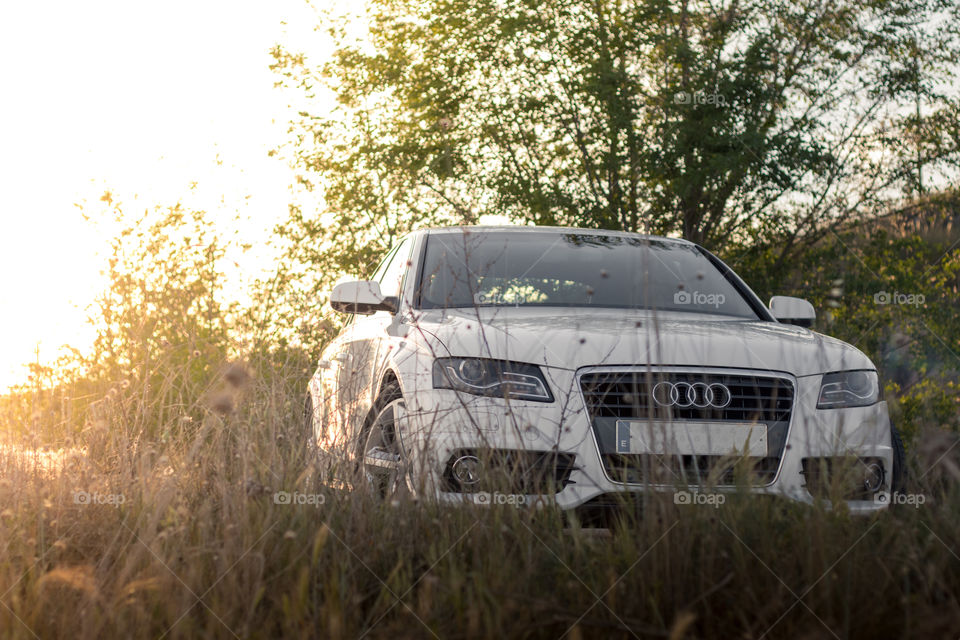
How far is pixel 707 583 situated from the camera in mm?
2539

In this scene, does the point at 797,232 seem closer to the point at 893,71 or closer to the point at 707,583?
the point at 893,71

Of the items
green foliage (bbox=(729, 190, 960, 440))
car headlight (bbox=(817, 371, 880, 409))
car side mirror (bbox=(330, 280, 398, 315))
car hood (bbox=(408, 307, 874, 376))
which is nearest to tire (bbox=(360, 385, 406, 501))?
car hood (bbox=(408, 307, 874, 376))

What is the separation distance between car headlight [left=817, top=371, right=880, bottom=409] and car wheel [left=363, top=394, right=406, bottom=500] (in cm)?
166

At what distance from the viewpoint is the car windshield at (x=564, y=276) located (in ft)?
16.5

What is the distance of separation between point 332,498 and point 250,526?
393mm

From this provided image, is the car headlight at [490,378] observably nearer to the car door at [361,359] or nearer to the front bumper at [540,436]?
the front bumper at [540,436]

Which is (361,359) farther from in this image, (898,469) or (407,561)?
(898,469)

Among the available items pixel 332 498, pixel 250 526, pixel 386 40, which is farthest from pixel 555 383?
pixel 386 40

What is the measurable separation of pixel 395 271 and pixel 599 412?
8.32 ft

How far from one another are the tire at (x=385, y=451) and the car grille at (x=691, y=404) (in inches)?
29.2

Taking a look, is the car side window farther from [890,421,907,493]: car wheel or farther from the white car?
[890,421,907,493]: car wheel

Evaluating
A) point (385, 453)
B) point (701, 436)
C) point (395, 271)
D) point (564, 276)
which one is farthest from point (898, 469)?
point (395, 271)

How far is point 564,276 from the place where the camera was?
5219 millimetres

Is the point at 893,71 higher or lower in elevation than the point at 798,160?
higher
